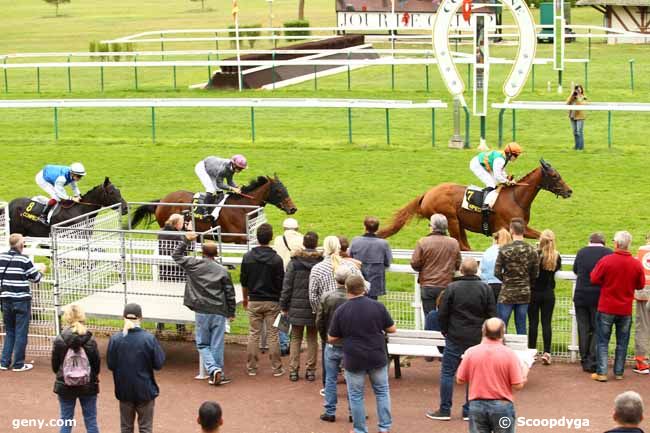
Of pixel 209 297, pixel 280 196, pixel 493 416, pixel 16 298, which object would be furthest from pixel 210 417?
pixel 280 196

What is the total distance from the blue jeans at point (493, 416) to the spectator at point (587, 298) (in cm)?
274

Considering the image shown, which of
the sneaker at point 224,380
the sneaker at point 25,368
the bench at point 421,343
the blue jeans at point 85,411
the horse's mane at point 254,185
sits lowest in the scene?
the sneaker at point 224,380

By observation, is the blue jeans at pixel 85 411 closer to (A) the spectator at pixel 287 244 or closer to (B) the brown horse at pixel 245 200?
(A) the spectator at pixel 287 244

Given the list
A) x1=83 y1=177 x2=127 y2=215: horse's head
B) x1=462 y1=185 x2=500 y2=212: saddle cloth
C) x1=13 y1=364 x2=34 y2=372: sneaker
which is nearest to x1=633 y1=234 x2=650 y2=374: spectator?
x1=462 y1=185 x2=500 y2=212: saddle cloth

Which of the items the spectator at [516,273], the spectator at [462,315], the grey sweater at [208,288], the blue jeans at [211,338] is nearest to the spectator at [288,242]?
the grey sweater at [208,288]

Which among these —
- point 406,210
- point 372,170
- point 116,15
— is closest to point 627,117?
point 372,170

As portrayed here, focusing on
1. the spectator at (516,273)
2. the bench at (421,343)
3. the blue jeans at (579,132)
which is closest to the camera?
the bench at (421,343)

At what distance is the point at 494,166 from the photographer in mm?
13430

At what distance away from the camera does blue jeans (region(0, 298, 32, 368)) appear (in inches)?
407

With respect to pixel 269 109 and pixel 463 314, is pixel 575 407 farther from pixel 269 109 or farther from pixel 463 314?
pixel 269 109

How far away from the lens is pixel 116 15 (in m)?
63.8

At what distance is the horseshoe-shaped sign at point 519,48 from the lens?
19.5 metres

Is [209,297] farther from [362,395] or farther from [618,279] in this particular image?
[618,279]

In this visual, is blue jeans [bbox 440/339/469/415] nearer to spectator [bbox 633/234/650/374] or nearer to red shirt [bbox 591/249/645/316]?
red shirt [bbox 591/249/645/316]
